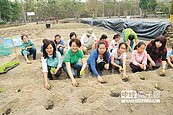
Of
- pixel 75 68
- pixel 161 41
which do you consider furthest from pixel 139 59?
pixel 75 68

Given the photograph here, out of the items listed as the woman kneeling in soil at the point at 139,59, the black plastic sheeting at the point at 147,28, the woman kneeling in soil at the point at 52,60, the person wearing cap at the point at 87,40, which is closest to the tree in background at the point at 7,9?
the black plastic sheeting at the point at 147,28

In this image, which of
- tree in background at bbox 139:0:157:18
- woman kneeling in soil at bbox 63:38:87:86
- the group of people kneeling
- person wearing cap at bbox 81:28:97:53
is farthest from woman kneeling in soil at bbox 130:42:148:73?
tree in background at bbox 139:0:157:18

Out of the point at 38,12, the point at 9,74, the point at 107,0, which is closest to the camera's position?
Answer: the point at 9,74

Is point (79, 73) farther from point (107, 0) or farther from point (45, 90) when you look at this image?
point (107, 0)

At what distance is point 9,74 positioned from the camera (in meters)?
4.06

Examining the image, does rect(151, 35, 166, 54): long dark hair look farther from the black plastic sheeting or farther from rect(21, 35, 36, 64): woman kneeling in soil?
the black plastic sheeting

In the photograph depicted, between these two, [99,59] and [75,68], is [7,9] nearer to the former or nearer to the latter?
[75,68]

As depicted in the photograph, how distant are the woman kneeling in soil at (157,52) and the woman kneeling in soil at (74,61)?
1.40 metres

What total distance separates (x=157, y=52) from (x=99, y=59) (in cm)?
126

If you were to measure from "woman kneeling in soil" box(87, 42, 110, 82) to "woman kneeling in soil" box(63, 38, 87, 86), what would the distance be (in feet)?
0.48

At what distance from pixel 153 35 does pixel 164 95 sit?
5686mm

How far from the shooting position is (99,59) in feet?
11.5

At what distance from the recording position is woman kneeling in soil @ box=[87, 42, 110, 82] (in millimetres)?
3226

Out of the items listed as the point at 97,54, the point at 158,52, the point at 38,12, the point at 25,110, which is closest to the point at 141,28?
the point at 158,52
